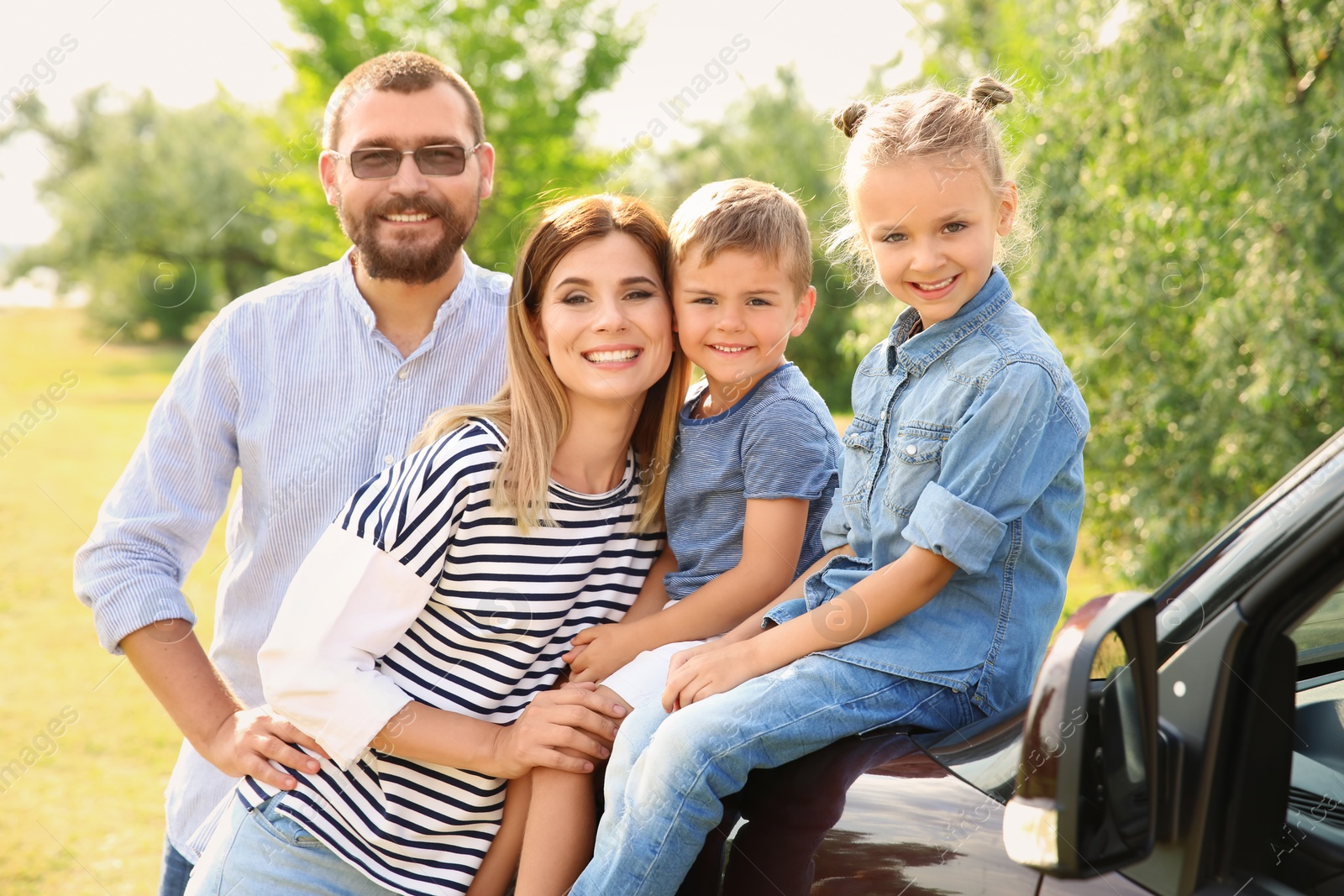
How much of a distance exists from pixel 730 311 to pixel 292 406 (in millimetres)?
1170

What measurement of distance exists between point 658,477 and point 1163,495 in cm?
505

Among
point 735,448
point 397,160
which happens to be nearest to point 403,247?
point 397,160

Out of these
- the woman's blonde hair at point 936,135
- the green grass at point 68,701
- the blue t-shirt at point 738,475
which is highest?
the woman's blonde hair at point 936,135

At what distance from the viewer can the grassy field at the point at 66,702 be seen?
18.6ft

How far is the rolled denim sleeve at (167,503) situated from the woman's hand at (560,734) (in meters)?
1.06

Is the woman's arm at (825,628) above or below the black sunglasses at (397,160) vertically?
below

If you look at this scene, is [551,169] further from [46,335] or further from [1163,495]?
[46,335]

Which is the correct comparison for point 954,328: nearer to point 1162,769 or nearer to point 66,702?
point 1162,769

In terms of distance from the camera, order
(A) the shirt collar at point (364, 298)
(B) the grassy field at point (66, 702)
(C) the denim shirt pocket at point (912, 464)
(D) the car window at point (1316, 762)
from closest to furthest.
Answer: (D) the car window at point (1316, 762) < (C) the denim shirt pocket at point (912, 464) < (A) the shirt collar at point (364, 298) < (B) the grassy field at point (66, 702)

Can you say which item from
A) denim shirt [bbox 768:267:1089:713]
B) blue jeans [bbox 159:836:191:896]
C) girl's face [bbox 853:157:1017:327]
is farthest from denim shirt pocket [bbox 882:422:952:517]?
blue jeans [bbox 159:836:191:896]

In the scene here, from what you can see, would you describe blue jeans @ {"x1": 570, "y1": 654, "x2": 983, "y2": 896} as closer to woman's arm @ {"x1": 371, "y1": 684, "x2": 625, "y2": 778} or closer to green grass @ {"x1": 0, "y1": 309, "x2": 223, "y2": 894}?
woman's arm @ {"x1": 371, "y1": 684, "x2": 625, "y2": 778}

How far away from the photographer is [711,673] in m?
1.95

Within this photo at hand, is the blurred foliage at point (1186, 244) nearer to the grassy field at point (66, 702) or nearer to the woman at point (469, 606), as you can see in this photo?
the grassy field at point (66, 702)

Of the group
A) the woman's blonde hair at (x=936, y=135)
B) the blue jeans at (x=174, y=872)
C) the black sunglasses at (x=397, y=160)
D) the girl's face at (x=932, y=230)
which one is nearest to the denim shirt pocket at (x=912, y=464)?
the girl's face at (x=932, y=230)
